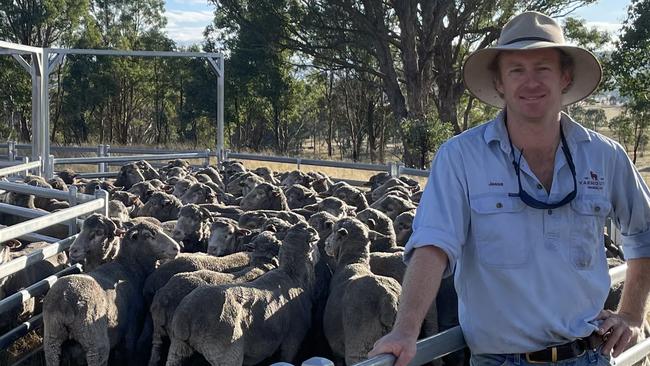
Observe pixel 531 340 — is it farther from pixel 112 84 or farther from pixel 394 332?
pixel 112 84

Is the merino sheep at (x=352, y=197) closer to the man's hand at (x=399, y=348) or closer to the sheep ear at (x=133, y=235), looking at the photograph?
the sheep ear at (x=133, y=235)

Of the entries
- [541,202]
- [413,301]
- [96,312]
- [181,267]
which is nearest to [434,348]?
[413,301]

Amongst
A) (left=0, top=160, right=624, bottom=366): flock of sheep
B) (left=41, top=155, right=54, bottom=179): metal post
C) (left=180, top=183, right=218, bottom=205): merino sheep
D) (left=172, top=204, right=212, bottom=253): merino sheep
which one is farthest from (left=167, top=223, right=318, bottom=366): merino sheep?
(left=41, top=155, right=54, bottom=179): metal post

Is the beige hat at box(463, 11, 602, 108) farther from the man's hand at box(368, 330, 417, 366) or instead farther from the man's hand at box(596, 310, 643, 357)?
the man's hand at box(368, 330, 417, 366)

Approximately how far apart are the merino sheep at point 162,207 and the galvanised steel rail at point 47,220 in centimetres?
246

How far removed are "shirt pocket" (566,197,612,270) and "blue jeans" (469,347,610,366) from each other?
0.34 meters

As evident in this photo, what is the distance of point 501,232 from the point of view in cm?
277

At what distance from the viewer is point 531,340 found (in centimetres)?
281

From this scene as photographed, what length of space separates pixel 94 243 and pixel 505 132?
5313mm

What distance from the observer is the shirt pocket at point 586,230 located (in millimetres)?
2811

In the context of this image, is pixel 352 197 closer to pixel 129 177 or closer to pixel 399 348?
pixel 129 177

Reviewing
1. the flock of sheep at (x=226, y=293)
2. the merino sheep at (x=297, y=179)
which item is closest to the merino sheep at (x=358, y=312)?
the flock of sheep at (x=226, y=293)

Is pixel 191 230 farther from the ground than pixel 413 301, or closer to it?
closer to it

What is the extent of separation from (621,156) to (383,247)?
502 cm
